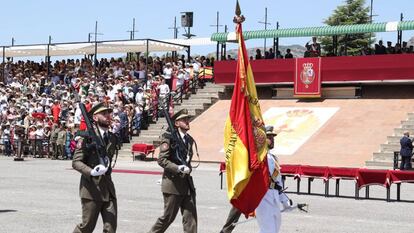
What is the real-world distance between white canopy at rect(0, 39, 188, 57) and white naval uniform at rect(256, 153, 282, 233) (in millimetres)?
33207

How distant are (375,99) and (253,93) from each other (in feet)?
89.4

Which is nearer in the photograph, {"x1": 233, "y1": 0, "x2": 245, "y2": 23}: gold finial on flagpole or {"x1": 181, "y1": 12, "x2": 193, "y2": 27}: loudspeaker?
{"x1": 233, "y1": 0, "x2": 245, "y2": 23}: gold finial on flagpole

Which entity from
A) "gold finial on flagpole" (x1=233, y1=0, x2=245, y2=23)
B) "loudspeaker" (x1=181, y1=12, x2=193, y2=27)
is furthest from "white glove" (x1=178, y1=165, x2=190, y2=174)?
"loudspeaker" (x1=181, y1=12, x2=193, y2=27)

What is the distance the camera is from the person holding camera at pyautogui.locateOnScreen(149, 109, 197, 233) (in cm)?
1012

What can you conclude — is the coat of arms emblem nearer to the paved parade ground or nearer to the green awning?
the green awning

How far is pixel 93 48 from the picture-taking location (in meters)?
45.8

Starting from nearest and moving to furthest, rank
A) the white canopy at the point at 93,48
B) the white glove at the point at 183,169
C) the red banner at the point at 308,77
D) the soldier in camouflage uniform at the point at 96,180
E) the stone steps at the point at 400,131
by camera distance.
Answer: the soldier in camouflage uniform at the point at 96,180 → the white glove at the point at 183,169 → the stone steps at the point at 400,131 → the red banner at the point at 308,77 → the white canopy at the point at 93,48

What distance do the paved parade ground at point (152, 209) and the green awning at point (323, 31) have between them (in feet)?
43.2

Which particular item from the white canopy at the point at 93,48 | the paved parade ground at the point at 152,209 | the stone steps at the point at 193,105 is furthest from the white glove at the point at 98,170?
the white canopy at the point at 93,48

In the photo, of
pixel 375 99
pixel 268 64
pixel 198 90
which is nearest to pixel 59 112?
pixel 198 90

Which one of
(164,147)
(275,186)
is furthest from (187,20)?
(275,186)

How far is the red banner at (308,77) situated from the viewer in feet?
123

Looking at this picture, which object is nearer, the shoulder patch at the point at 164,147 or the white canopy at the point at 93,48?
the shoulder patch at the point at 164,147

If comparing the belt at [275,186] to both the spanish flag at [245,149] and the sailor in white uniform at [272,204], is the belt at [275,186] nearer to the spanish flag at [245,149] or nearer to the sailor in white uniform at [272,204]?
the sailor in white uniform at [272,204]
